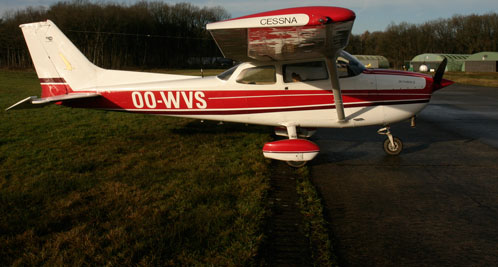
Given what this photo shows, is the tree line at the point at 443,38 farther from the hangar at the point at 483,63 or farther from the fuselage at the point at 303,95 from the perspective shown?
the fuselage at the point at 303,95

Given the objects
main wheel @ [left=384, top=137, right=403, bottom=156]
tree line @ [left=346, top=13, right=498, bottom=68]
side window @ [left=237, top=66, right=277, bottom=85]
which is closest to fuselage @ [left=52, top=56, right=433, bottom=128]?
side window @ [left=237, top=66, right=277, bottom=85]

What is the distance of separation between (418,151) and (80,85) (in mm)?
6650

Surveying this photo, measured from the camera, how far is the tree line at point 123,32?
4719cm

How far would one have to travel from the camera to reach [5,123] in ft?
28.9

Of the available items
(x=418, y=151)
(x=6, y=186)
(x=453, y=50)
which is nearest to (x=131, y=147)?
(x=6, y=186)

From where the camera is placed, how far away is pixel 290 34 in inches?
163

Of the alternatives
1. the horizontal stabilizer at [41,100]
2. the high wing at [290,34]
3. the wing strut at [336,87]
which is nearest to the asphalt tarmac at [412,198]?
the wing strut at [336,87]

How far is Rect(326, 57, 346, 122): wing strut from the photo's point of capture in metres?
5.20

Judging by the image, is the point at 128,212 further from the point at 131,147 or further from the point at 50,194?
the point at 131,147

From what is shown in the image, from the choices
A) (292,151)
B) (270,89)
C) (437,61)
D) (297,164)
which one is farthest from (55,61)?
(437,61)

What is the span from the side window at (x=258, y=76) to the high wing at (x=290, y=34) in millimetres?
323

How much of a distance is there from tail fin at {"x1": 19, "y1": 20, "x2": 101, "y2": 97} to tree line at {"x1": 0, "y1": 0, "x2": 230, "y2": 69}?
2927cm

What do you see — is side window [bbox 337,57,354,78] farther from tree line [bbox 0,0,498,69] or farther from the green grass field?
tree line [bbox 0,0,498,69]

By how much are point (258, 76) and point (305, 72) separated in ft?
2.66
